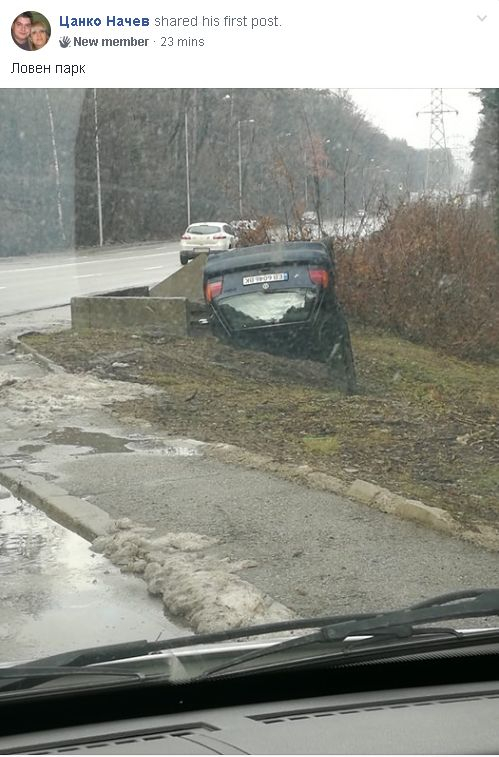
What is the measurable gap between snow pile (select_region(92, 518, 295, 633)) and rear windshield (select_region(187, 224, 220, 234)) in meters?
8.04

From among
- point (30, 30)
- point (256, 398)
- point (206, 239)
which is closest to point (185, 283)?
point (206, 239)

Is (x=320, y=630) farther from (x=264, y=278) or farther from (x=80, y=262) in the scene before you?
(x=80, y=262)

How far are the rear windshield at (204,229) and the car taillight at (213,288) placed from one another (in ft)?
6.56

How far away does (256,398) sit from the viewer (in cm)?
937

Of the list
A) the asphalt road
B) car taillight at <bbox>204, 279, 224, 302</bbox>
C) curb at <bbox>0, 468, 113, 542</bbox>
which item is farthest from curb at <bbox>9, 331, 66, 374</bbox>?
curb at <bbox>0, 468, 113, 542</bbox>

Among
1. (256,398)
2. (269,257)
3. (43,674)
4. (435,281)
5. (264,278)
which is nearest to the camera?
(43,674)

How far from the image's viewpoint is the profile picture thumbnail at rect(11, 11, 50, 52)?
18.4 feet

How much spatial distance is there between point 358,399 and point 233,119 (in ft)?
8.95

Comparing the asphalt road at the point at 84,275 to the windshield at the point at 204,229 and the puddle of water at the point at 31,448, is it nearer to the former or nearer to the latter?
the windshield at the point at 204,229

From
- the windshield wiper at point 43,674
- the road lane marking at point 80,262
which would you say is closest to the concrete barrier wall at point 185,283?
the road lane marking at point 80,262

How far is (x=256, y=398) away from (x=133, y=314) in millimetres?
3806

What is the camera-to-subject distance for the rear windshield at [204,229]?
42.0ft

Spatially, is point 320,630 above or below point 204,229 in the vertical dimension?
below

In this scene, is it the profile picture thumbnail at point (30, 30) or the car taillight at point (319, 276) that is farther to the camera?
the car taillight at point (319, 276)
